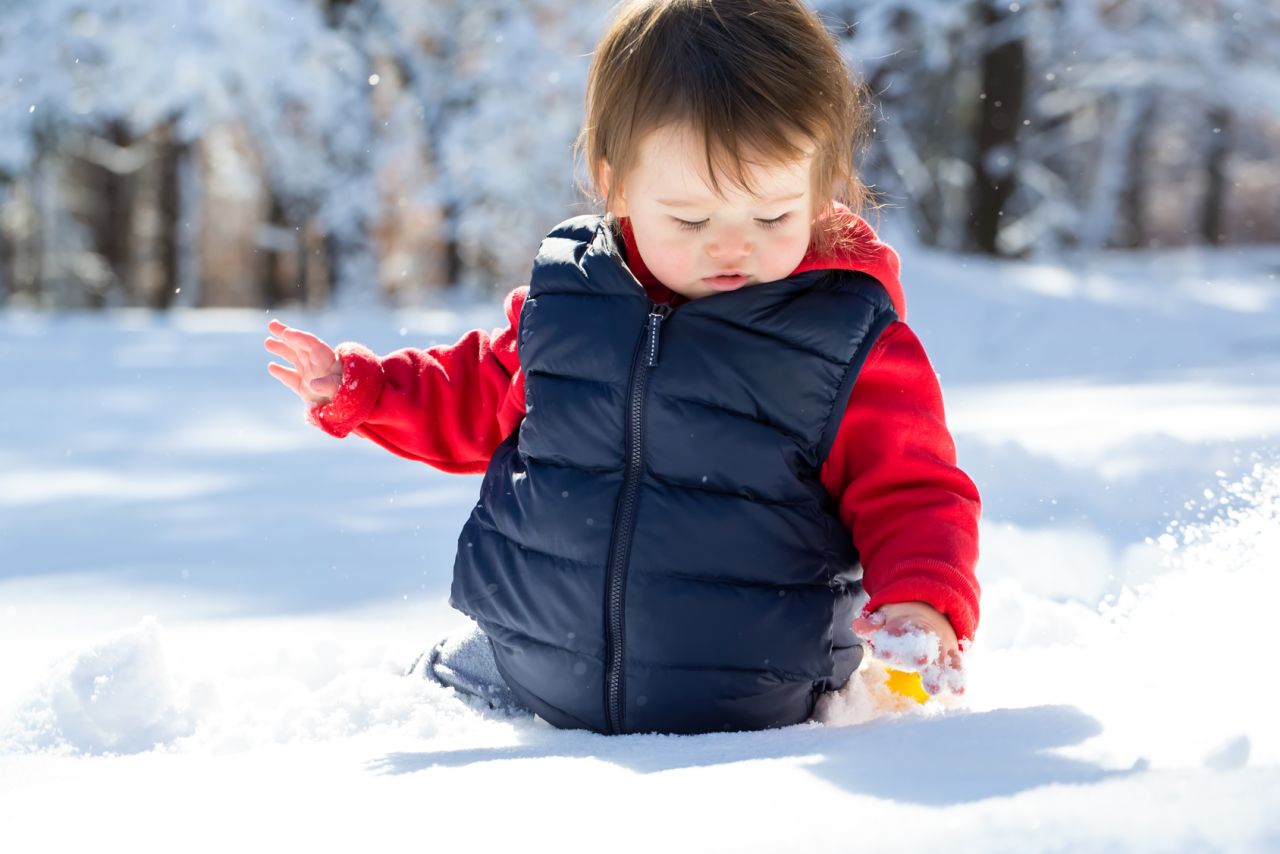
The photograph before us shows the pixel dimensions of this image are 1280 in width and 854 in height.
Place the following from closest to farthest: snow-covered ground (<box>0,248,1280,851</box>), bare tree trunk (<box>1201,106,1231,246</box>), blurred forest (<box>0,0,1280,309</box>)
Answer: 1. snow-covered ground (<box>0,248,1280,851</box>)
2. blurred forest (<box>0,0,1280,309</box>)
3. bare tree trunk (<box>1201,106,1231,246</box>)

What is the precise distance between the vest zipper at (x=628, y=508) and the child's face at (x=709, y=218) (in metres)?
0.08

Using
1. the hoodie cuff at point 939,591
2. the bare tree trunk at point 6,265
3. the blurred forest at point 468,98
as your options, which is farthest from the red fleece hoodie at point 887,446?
the bare tree trunk at point 6,265

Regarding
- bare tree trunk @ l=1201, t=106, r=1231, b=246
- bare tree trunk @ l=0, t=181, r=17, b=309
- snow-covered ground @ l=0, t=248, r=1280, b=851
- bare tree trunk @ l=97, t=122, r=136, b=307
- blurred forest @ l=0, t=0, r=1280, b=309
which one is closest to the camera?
snow-covered ground @ l=0, t=248, r=1280, b=851

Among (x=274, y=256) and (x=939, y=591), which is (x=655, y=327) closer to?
(x=939, y=591)

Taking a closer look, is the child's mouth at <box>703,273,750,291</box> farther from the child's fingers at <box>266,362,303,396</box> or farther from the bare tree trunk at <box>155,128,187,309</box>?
the bare tree trunk at <box>155,128,187,309</box>

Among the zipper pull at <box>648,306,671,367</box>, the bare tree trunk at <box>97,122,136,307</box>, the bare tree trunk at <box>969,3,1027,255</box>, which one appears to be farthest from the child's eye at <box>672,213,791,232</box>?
the bare tree trunk at <box>97,122,136,307</box>

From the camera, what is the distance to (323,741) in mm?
1757

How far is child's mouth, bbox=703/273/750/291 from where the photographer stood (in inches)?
68.6

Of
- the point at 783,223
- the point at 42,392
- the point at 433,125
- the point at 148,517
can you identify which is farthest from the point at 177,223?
A: the point at 783,223

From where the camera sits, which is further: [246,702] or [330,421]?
[330,421]

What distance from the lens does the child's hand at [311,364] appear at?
209cm

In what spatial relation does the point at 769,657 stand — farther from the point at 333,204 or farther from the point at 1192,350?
the point at 333,204

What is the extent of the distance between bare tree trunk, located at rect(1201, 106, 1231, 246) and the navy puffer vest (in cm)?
1845

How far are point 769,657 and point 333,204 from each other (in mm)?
11453
